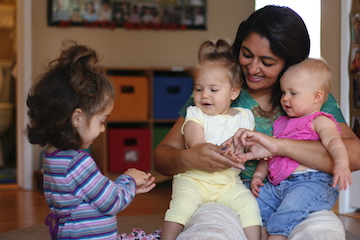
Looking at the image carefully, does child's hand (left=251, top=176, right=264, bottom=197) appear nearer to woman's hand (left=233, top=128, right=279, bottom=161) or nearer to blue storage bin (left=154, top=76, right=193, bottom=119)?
woman's hand (left=233, top=128, right=279, bottom=161)

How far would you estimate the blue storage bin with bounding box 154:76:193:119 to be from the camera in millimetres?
4699

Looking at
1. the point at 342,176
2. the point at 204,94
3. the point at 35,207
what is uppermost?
the point at 204,94

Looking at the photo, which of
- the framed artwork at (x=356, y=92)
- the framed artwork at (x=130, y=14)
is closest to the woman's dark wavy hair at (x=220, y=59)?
the framed artwork at (x=356, y=92)

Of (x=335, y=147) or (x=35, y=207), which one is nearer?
(x=335, y=147)

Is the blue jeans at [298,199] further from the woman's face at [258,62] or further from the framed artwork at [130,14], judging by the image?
the framed artwork at [130,14]

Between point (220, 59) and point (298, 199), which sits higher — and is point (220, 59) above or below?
above

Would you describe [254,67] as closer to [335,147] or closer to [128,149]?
[335,147]

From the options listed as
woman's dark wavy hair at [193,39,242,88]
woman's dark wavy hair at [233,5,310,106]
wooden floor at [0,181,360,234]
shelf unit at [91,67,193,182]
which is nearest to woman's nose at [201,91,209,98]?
woman's dark wavy hair at [193,39,242,88]

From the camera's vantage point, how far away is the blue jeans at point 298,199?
1868 mm

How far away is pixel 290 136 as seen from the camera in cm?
200

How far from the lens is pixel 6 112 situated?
19.7 ft

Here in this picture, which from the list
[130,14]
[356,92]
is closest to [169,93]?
[130,14]

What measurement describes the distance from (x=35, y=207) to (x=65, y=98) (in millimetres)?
2630

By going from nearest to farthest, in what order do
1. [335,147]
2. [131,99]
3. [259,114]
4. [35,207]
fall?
1. [335,147]
2. [259,114]
3. [35,207]
4. [131,99]
